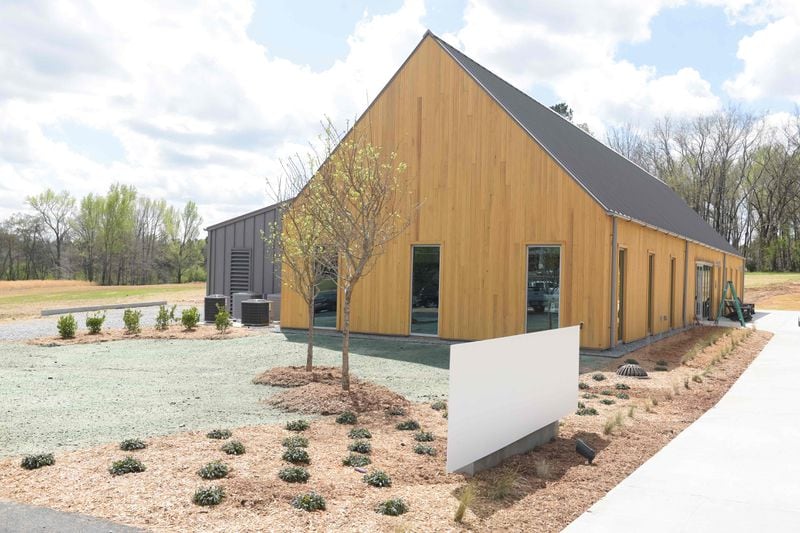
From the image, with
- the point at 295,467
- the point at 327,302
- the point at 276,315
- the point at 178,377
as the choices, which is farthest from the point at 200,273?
the point at 295,467

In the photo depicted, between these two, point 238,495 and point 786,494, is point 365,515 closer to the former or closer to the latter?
point 238,495

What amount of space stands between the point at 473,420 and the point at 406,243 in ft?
33.7

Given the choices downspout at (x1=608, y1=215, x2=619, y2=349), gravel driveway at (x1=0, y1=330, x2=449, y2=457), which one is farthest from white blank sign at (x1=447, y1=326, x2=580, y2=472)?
downspout at (x1=608, y1=215, x2=619, y2=349)

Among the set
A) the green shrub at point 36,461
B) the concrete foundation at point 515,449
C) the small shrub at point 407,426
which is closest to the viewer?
the green shrub at point 36,461

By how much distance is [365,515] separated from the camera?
13.8 feet

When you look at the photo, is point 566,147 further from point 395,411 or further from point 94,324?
point 94,324

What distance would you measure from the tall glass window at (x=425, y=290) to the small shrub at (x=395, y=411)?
23.9 feet

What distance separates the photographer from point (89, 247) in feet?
184

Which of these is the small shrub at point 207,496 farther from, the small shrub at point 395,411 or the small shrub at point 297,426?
the small shrub at point 395,411

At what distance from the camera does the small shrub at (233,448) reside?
17.9ft

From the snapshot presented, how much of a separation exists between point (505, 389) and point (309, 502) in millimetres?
2101

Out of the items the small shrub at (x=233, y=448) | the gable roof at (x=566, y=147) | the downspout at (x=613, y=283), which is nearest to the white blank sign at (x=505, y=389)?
the small shrub at (x=233, y=448)

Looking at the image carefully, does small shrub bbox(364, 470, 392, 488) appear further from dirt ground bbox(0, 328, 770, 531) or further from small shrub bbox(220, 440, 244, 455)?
small shrub bbox(220, 440, 244, 455)

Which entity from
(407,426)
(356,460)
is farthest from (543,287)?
(356,460)
